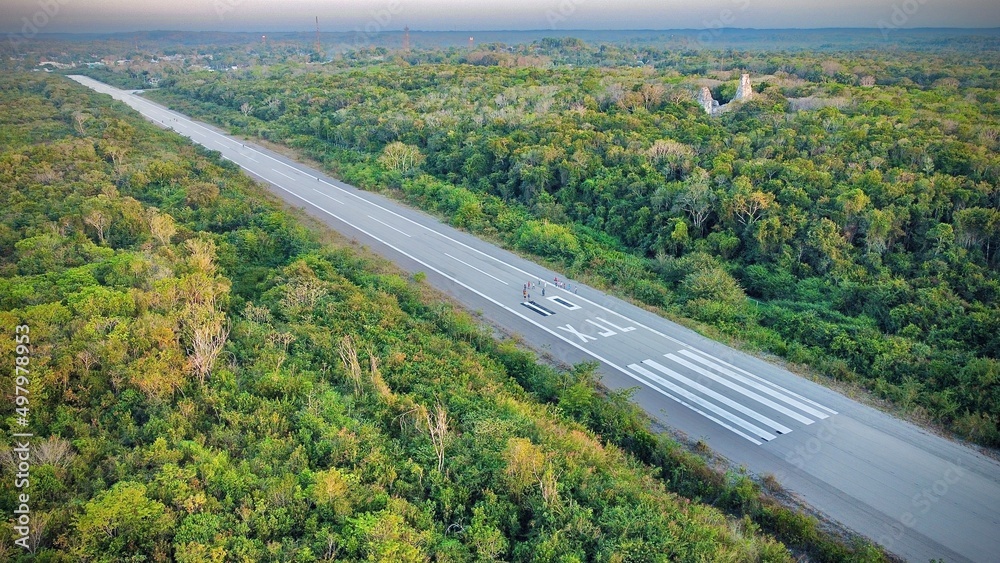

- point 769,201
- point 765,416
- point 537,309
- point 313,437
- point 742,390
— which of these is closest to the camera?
point 313,437

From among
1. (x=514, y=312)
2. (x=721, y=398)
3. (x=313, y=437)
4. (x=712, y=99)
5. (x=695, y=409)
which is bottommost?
(x=695, y=409)

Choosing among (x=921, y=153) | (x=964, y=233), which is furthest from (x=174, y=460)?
(x=921, y=153)

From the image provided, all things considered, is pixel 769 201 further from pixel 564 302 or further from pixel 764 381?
pixel 764 381

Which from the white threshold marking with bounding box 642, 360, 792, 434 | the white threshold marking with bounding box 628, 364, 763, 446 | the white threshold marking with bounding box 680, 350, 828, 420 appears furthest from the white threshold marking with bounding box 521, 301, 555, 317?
the white threshold marking with bounding box 680, 350, 828, 420

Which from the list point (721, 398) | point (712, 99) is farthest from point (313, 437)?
point (712, 99)

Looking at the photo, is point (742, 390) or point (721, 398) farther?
point (742, 390)

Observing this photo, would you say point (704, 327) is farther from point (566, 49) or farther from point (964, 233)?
point (566, 49)
